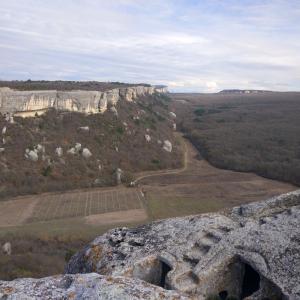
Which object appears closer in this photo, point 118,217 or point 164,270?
point 164,270

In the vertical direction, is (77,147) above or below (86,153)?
above

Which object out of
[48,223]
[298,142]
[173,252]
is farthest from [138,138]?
[173,252]

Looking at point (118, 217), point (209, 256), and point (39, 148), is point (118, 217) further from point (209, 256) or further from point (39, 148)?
point (209, 256)

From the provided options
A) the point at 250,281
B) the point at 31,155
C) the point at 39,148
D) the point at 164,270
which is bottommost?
the point at 31,155

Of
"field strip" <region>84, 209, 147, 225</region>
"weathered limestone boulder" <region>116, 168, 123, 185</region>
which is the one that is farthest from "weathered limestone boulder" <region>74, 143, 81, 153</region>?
"field strip" <region>84, 209, 147, 225</region>

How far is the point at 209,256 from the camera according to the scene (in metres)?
12.3

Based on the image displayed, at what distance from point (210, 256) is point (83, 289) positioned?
482 centimetres

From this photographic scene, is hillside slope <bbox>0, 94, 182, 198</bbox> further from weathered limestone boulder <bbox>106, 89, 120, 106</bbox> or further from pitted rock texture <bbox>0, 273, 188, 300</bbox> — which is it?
pitted rock texture <bbox>0, 273, 188, 300</bbox>

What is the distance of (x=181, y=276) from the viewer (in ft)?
38.8

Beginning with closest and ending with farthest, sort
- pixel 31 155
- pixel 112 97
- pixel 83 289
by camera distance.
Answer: pixel 83 289 < pixel 31 155 < pixel 112 97

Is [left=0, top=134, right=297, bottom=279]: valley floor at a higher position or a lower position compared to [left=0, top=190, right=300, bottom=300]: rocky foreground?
lower

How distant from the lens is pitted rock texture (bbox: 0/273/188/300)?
814 centimetres

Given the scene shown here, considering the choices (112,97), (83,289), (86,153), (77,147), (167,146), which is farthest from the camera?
(112,97)

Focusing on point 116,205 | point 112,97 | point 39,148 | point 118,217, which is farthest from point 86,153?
point 112,97
